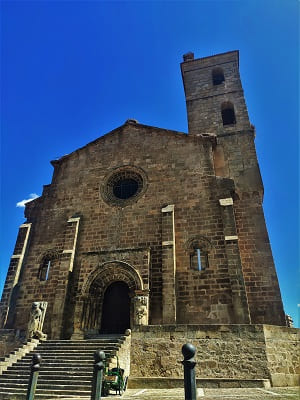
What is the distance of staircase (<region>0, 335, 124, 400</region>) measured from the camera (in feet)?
25.3

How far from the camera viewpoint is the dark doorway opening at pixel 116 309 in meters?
12.4

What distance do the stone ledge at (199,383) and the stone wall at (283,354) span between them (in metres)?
0.58

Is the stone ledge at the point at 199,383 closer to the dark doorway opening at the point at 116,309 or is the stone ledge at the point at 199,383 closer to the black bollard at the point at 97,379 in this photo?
the dark doorway opening at the point at 116,309

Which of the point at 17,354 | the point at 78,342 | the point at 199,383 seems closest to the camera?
the point at 199,383

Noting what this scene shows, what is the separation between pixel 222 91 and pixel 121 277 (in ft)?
48.5

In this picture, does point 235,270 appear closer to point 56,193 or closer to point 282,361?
point 282,361

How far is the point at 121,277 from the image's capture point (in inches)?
506

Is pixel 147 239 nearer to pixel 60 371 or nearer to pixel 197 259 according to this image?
pixel 197 259

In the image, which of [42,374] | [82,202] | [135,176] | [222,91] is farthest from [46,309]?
[222,91]

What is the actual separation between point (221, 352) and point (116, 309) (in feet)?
17.8

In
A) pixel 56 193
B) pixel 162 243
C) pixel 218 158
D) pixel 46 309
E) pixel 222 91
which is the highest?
pixel 222 91

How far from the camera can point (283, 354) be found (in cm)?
911

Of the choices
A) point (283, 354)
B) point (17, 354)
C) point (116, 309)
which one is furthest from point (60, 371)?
point (283, 354)

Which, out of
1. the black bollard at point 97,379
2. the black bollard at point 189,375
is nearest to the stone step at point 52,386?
the black bollard at point 97,379
